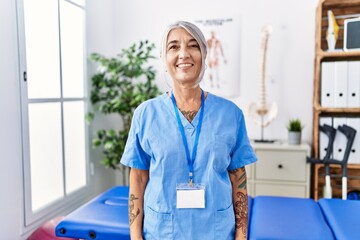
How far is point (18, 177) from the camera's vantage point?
1.93m

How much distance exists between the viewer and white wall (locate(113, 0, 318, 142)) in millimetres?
2725

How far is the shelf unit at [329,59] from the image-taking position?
240 centimetres

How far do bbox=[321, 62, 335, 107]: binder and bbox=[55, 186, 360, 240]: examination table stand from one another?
93cm

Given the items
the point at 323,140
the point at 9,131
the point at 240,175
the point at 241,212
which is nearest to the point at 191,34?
the point at 240,175

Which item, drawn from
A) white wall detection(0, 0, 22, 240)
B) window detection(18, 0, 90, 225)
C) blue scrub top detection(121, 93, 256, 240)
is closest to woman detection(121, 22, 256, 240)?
blue scrub top detection(121, 93, 256, 240)

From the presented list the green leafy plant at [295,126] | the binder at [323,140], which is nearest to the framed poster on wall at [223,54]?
the green leafy plant at [295,126]

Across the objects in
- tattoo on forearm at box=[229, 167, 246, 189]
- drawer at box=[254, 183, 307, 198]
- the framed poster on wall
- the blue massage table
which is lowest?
drawer at box=[254, 183, 307, 198]

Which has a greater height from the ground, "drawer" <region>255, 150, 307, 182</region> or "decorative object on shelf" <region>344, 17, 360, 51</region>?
"decorative object on shelf" <region>344, 17, 360, 51</region>

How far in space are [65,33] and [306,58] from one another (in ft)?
6.64

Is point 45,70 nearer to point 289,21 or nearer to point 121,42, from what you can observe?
point 121,42

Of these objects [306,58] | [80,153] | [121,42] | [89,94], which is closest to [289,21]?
[306,58]

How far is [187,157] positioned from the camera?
1.02 meters

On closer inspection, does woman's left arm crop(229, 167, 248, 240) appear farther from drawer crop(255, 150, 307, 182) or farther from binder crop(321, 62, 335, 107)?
binder crop(321, 62, 335, 107)

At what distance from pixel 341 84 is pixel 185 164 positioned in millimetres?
1859
